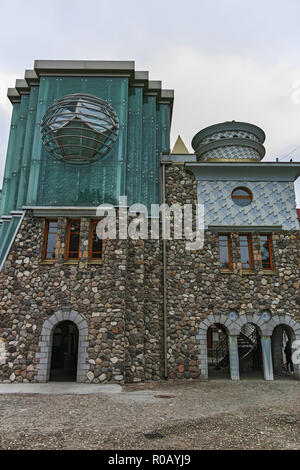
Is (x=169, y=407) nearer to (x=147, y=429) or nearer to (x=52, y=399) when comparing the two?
(x=147, y=429)

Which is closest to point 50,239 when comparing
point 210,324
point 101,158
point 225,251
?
point 101,158

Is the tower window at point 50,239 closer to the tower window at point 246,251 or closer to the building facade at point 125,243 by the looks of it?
the building facade at point 125,243

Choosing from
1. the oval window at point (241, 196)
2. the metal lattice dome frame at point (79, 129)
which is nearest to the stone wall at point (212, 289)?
the oval window at point (241, 196)

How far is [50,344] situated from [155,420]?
562cm

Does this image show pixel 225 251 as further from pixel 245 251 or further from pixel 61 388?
pixel 61 388

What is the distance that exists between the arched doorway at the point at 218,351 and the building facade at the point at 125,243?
235 centimetres

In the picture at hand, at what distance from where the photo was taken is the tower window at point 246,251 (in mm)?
12859

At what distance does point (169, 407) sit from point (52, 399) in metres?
3.08

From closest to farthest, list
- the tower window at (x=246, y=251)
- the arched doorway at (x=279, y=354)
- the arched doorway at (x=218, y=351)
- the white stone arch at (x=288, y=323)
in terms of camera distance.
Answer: the white stone arch at (x=288, y=323) < the arched doorway at (x=279, y=354) < the tower window at (x=246, y=251) < the arched doorway at (x=218, y=351)

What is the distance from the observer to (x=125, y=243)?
11633 millimetres

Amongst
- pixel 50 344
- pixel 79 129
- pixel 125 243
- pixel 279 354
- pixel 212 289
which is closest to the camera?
pixel 50 344

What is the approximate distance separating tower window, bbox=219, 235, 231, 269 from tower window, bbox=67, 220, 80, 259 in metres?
5.71

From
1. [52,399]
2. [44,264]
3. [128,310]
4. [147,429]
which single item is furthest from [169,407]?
[44,264]

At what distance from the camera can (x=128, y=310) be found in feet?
37.3
